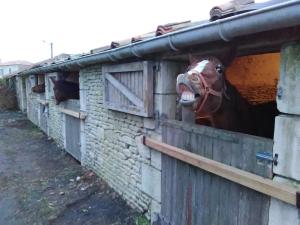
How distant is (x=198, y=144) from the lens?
11.7 ft

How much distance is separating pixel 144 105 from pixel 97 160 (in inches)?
125

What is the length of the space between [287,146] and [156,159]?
2362 mm

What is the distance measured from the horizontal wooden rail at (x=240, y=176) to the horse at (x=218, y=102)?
523mm

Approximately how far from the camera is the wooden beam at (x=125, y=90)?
4.68 meters

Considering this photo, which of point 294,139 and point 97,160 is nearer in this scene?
point 294,139

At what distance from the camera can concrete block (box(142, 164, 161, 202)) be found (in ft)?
14.8

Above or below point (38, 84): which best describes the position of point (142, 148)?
below

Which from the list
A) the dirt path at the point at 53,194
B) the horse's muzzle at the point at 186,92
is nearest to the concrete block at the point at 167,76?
the horse's muzzle at the point at 186,92

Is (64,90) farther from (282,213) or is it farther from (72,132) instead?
(282,213)

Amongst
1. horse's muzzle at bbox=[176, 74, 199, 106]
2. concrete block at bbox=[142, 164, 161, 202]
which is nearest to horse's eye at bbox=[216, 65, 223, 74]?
horse's muzzle at bbox=[176, 74, 199, 106]

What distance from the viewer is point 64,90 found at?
373 inches

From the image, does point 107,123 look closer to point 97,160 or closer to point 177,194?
point 97,160

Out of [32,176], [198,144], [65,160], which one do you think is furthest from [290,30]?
[65,160]

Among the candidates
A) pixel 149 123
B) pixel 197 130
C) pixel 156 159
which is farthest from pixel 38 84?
pixel 197 130
